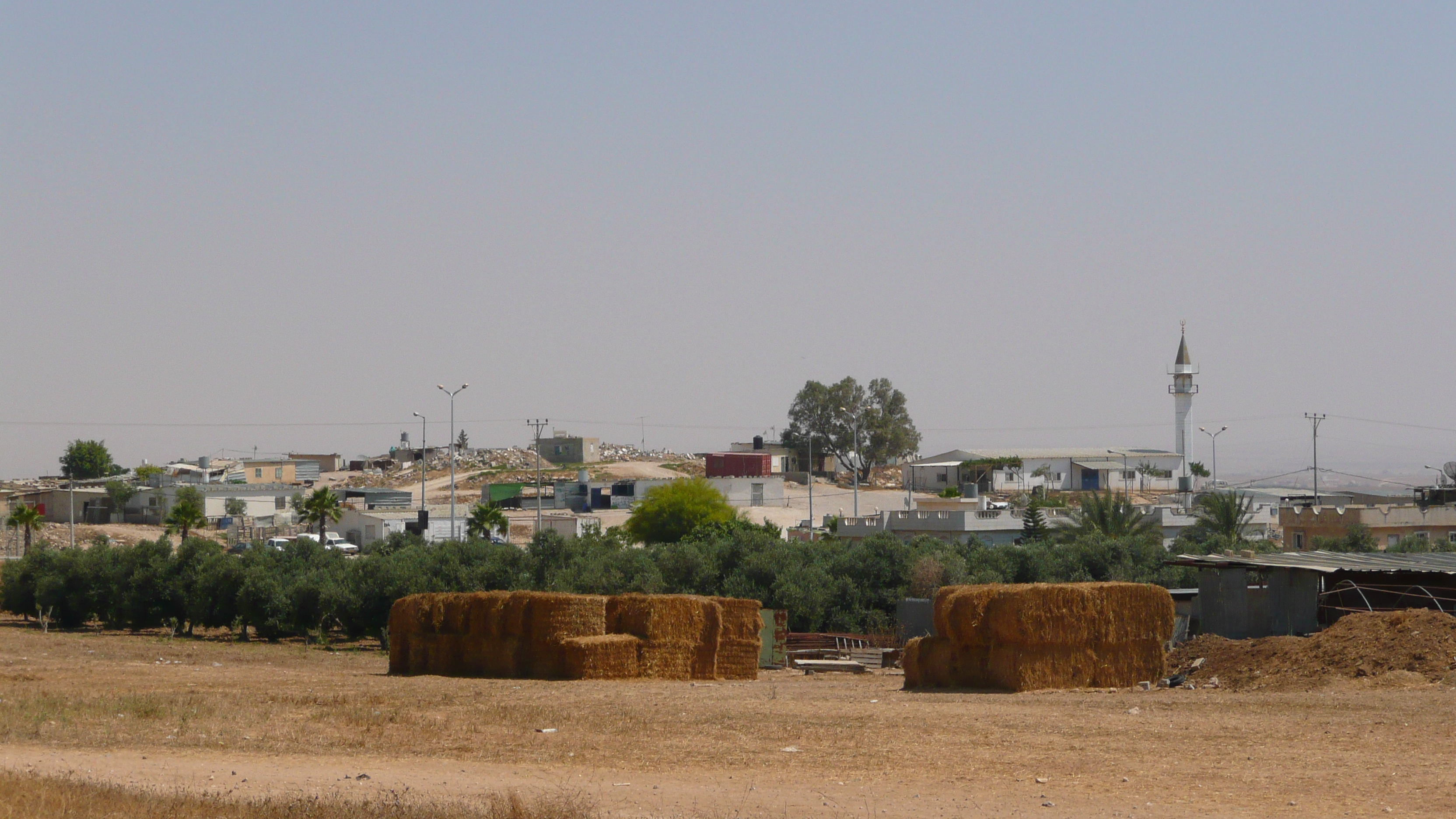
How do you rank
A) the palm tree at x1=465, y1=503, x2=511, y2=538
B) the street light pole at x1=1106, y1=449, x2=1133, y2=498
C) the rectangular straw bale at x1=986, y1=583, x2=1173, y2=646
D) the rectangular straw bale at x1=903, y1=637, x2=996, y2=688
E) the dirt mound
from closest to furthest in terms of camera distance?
the dirt mound, the rectangular straw bale at x1=986, y1=583, x2=1173, y2=646, the rectangular straw bale at x1=903, y1=637, x2=996, y2=688, the palm tree at x1=465, y1=503, x2=511, y2=538, the street light pole at x1=1106, y1=449, x2=1133, y2=498

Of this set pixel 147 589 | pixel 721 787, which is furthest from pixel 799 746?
pixel 147 589

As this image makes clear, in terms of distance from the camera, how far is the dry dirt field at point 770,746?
12000mm

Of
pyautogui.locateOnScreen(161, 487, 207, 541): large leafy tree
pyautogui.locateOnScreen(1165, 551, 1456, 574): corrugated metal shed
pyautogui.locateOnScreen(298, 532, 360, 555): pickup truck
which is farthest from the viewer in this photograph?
pyautogui.locateOnScreen(161, 487, 207, 541): large leafy tree

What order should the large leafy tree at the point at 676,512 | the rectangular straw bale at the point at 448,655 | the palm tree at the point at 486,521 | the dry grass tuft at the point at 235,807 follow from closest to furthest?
the dry grass tuft at the point at 235,807 < the rectangular straw bale at the point at 448,655 < the palm tree at the point at 486,521 < the large leafy tree at the point at 676,512

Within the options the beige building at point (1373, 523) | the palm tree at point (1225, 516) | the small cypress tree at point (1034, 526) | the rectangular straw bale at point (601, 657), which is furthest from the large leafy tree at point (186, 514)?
the beige building at point (1373, 523)

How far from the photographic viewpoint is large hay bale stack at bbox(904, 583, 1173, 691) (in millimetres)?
22844

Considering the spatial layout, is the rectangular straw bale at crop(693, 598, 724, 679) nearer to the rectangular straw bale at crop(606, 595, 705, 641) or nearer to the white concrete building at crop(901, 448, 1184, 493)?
the rectangular straw bale at crop(606, 595, 705, 641)

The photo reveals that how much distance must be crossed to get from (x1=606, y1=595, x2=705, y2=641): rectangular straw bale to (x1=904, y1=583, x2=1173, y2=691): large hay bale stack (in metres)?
4.31

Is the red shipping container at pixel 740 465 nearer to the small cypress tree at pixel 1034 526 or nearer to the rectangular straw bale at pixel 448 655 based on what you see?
the small cypress tree at pixel 1034 526

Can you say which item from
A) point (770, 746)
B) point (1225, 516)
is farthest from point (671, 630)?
point (1225, 516)

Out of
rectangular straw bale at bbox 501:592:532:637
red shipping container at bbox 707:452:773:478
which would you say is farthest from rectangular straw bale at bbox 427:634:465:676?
red shipping container at bbox 707:452:773:478

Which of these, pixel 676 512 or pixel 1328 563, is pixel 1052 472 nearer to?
pixel 676 512

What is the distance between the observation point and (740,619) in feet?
90.2

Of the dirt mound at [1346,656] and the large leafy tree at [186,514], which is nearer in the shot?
the dirt mound at [1346,656]
